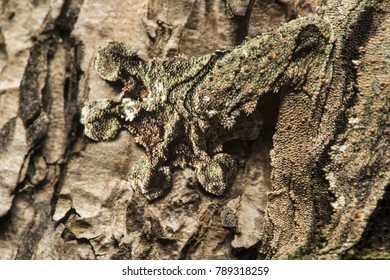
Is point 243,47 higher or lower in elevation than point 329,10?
lower

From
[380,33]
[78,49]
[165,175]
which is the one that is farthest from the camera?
[78,49]

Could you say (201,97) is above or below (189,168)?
above

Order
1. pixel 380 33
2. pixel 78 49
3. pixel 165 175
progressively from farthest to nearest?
pixel 78 49
pixel 165 175
pixel 380 33

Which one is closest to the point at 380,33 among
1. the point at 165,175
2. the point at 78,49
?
the point at 165,175
